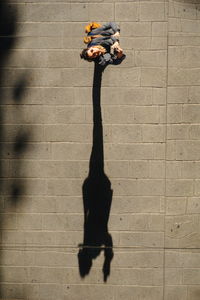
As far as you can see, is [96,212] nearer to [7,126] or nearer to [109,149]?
[109,149]

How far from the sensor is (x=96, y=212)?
210 inches

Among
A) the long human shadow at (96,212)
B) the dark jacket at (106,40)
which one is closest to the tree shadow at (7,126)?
the long human shadow at (96,212)

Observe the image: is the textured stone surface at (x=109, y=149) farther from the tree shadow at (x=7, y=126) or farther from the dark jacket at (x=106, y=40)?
the dark jacket at (x=106, y=40)

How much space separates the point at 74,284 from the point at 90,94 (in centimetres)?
298

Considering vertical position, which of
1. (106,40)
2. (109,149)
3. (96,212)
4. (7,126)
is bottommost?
(96,212)

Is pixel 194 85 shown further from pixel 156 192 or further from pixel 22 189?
pixel 22 189

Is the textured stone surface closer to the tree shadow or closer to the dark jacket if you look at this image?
the tree shadow

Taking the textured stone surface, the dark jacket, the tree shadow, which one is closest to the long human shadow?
the textured stone surface

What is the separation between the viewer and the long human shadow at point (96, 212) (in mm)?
5273

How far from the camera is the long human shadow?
527 cm

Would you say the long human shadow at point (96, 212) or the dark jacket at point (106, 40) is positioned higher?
the dark jacket at point (106, 40)

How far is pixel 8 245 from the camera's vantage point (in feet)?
17.7

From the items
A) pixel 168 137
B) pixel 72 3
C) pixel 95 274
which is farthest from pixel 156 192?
pixel 72 3

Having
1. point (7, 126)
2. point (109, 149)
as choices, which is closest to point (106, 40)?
point (109, 149)
